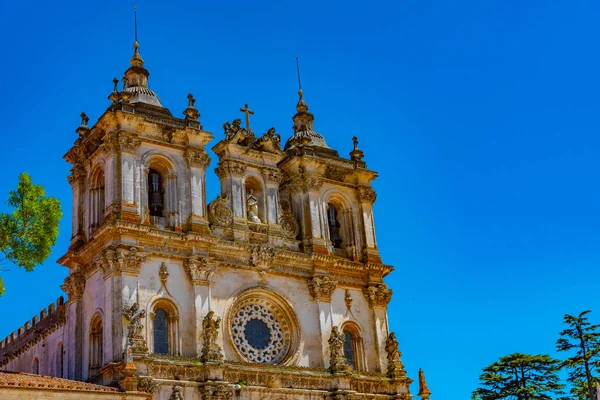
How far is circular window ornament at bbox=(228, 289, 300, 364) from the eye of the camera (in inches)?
1670

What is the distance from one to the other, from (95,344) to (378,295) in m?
15.3

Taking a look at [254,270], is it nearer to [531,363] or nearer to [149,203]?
[149,203]

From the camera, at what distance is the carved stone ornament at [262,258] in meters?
43.5

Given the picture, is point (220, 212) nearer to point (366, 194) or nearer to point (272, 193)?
point (272, 193)

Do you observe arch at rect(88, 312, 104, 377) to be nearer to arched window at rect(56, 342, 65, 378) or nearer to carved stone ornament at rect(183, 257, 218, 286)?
arched window at rect(56, 342, 65, 378)

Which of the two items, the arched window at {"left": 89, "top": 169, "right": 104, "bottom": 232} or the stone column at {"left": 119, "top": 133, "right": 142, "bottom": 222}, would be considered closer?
the stone column at {"left": 119, "top": 133, "right": 142, "bottom": 222}

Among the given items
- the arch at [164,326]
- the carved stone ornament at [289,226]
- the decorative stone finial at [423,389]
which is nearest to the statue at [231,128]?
the carved stone ornament at [289,226]

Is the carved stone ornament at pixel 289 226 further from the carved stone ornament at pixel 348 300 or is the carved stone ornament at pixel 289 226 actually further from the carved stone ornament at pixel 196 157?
the carved stone ornament at pixel 196 157

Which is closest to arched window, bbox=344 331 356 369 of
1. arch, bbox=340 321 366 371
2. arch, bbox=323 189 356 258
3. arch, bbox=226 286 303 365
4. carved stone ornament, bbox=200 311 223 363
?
arch, bbox=340 321 366 371

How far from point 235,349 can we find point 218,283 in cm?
322

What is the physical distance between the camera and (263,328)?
43.6 metres

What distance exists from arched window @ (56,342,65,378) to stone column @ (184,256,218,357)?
289 inches

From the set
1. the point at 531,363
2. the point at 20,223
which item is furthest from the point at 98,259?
the point at 531,363

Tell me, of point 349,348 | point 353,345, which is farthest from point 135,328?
point 353,345
